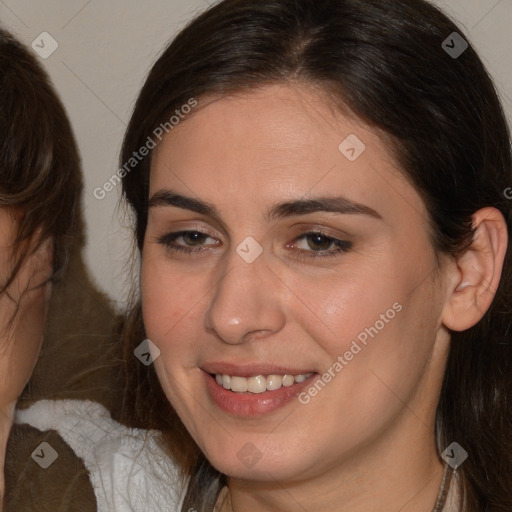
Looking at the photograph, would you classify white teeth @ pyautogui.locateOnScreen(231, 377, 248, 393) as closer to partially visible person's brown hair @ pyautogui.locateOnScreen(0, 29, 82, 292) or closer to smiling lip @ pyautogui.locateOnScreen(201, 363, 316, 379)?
smiling lip @ pyautogui.locateOnScreen(201, 363, 316, 379)

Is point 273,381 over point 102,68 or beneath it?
beneath

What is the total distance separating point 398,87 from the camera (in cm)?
133

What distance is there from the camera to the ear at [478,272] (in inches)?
54.9

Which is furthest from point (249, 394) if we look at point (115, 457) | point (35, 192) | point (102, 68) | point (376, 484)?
point (102, 68)

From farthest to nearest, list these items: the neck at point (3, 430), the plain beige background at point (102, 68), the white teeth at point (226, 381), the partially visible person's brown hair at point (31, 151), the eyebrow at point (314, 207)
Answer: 1. the plain beige background at point (102, 68)
2. the neck at point (3, 430)
3. the partially visible person's brown hair at point (31, 151)
4. the white teeth at point (226, 381)
5. the eyebrow at point (314, 207)

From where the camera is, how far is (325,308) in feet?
4.21

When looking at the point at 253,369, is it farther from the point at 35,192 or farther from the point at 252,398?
the point at 35,192

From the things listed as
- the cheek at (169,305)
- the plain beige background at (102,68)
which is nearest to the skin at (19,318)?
the plain beige background at (102,68)

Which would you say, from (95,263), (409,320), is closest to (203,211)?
(409,320)

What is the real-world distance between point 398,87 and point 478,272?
0.88 ft

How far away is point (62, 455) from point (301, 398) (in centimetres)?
60

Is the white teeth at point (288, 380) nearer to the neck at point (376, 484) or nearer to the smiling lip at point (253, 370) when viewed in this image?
the smiling lip at point (253, 370)

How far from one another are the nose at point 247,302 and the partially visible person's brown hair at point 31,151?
1.62ft

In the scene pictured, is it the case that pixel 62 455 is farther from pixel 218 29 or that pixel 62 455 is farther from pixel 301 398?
pixel 218 29
